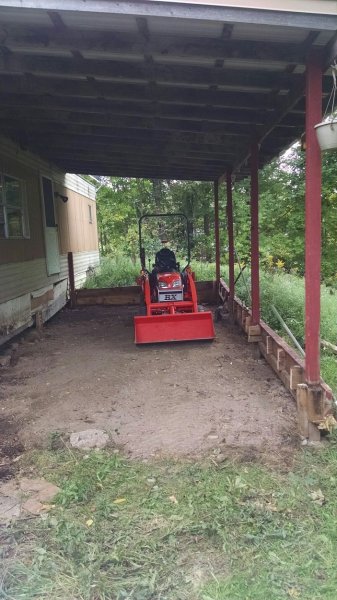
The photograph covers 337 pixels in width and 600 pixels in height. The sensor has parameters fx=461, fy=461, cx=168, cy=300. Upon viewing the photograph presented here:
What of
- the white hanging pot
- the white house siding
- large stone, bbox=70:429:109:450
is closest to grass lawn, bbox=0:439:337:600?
large stone, bbox=70:429:109:450

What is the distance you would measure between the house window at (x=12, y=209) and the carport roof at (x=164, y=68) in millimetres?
808

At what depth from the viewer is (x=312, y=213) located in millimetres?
3506

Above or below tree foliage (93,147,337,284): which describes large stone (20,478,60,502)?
below

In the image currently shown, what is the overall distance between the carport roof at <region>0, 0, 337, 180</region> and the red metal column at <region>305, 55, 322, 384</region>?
0.64 feet

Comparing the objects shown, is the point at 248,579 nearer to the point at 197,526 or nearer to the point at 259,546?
the point at 259,546

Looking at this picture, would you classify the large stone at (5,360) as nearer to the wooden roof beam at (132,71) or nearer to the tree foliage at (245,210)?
the wooden roof beam at (132,71)

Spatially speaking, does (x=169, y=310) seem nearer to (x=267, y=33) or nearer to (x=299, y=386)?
(x=299, y=386)

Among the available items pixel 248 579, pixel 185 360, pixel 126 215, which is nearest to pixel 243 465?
pixel 248 579

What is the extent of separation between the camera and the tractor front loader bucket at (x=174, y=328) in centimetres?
635

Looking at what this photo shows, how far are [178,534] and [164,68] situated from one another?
366 centimetres

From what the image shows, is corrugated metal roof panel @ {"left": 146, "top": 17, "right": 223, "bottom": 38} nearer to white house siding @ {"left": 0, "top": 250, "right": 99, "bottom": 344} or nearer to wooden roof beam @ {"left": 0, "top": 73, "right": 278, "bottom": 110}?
wooden roof beam @ {"left": 0, "top": 73, "right": 278, "bottom": 110}

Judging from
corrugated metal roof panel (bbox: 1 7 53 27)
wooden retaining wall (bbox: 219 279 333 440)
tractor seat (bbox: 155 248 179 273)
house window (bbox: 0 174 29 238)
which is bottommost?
wooden retaining wall (bbox: 219 279 333 440)

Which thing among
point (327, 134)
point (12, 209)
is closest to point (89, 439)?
point (327, 134)

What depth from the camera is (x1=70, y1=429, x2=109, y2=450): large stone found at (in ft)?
11.7
